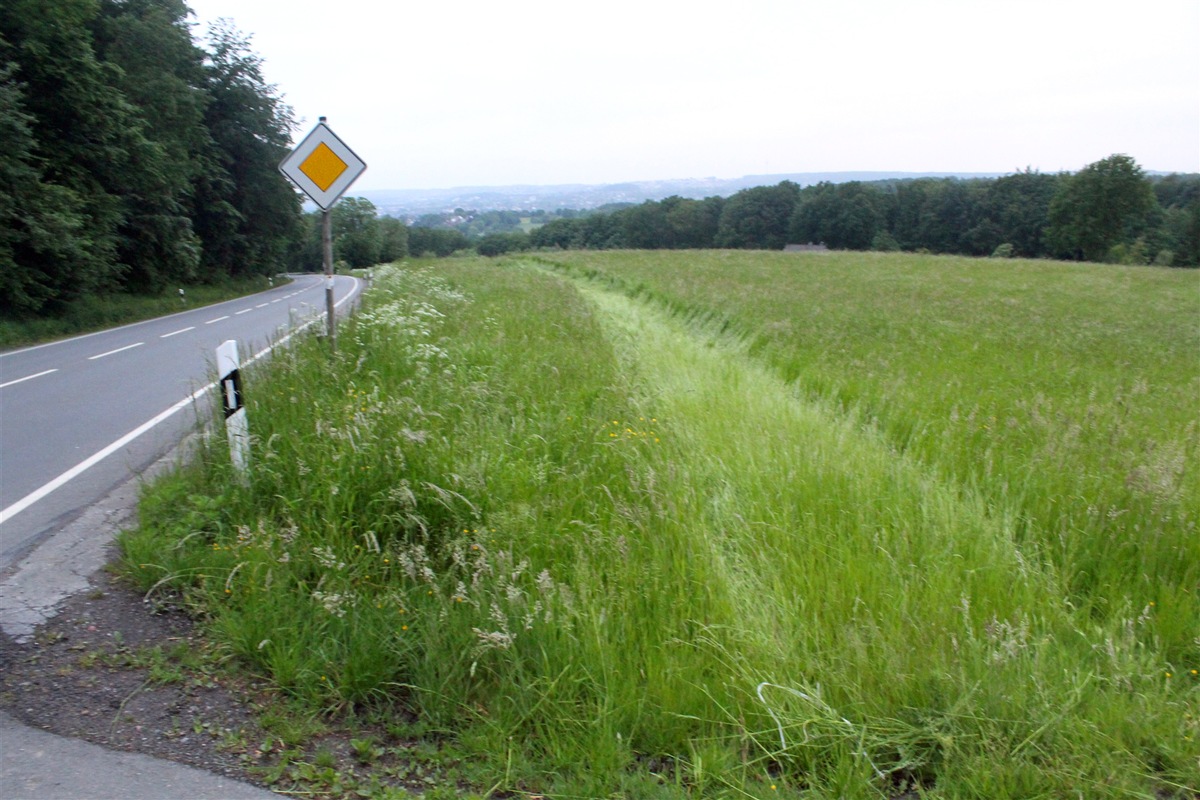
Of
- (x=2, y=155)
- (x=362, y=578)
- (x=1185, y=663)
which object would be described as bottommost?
(x=1185, y=663)

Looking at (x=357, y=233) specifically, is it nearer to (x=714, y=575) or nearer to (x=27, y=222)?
(x=27, y=222)

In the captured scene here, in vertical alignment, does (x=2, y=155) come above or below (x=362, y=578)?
above

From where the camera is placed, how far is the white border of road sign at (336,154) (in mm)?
7434

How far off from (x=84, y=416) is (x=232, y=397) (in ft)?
16.7

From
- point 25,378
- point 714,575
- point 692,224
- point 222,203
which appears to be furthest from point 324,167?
point 692,224

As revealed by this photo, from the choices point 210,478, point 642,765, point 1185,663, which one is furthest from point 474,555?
point 1185,663

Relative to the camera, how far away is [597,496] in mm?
4984

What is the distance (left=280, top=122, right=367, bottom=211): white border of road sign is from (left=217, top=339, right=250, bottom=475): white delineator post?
7.29ft

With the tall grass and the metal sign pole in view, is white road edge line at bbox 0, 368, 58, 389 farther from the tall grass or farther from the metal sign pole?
A: the tall grass

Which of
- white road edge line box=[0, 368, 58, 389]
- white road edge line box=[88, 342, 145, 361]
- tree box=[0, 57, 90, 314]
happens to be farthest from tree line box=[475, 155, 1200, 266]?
white road edge line box=[0, 368, 58, 389]

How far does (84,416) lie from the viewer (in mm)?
9359

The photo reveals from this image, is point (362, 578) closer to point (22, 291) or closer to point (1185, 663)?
point (1185, 663)

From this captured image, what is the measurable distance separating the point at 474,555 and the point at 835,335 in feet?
33.4

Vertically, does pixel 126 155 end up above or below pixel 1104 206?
above
